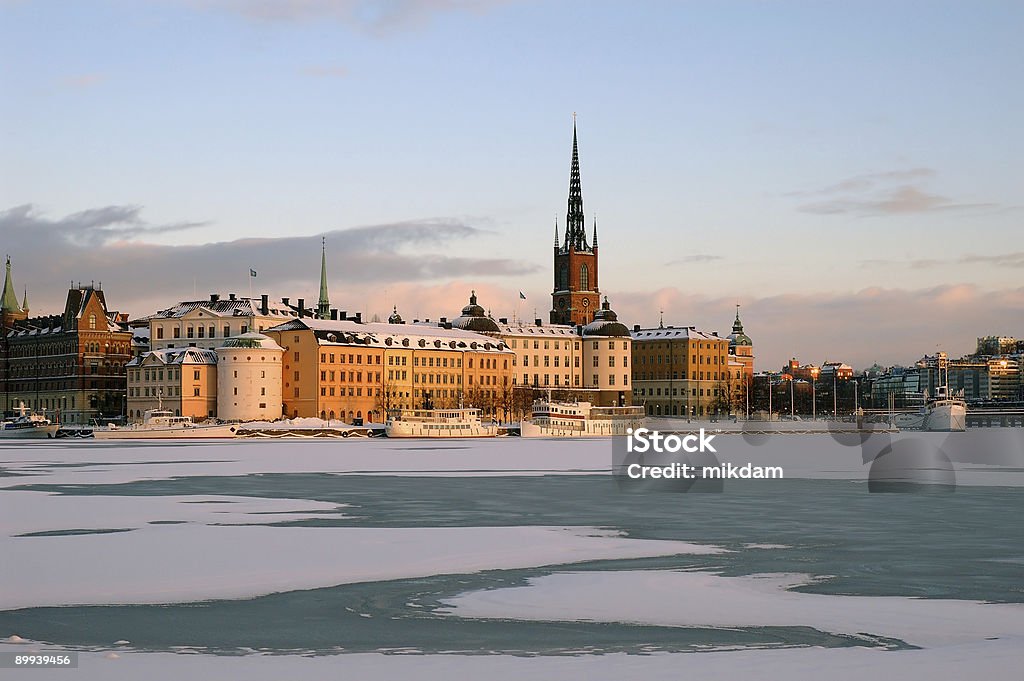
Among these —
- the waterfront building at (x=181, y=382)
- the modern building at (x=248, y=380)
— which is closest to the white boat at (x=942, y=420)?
the modern building at (x=248, y=380)

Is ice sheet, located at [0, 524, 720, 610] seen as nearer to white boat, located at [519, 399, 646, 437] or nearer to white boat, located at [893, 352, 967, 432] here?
white boat, located at [519, 399, 646, 437]

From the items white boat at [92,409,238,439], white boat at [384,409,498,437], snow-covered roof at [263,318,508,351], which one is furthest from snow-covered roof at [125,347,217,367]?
white boat at [384,409,498,437]

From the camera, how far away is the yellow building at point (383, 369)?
158 meters

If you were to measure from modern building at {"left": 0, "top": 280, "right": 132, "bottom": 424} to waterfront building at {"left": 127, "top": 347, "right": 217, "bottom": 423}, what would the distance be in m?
17.1

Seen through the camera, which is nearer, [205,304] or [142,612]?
[142,612]

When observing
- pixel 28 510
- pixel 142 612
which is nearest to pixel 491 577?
pixel 142 612

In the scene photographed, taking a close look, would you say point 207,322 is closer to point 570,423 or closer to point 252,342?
point 252,342

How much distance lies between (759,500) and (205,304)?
456ft

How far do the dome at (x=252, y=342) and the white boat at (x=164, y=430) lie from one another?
1699 cm

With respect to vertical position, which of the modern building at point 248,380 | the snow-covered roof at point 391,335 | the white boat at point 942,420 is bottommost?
the white boat at point 942,420

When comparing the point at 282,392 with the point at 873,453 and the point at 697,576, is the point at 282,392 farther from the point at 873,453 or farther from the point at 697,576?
the point at 697,576

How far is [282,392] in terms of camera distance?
15762cm

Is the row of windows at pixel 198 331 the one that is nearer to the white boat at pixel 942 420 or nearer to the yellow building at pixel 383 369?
the yellow building at pixel 383 369

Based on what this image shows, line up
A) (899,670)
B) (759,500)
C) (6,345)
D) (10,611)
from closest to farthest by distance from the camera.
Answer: (899,670) < (10,611) < (759,500) < (6,345)
